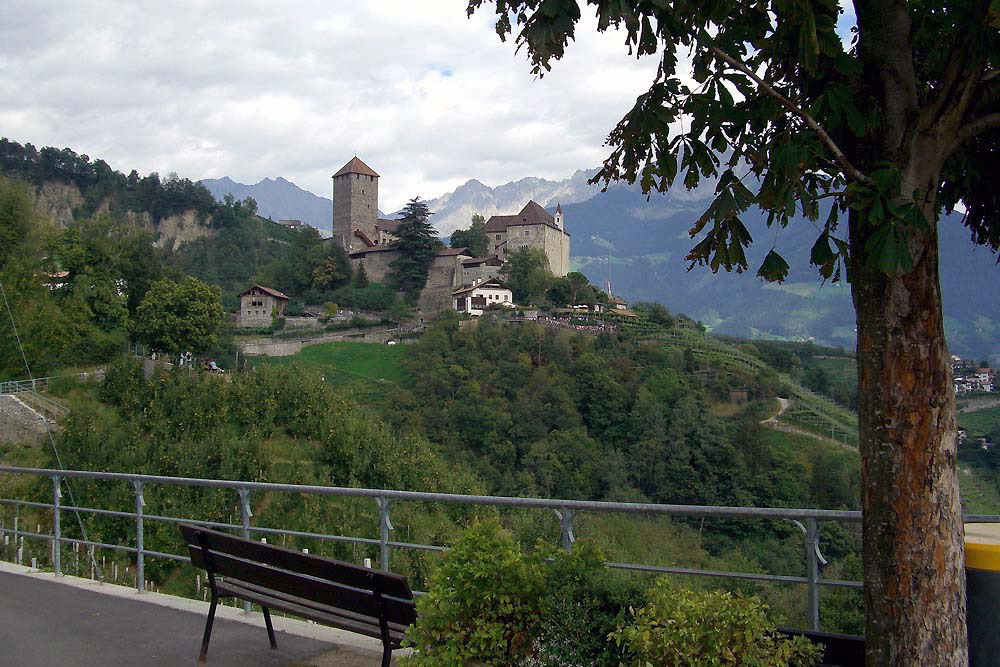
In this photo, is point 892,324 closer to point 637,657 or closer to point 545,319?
point 637,657

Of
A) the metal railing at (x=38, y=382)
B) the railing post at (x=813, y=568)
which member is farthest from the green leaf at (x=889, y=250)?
the metal railing at (x=38, y=382)

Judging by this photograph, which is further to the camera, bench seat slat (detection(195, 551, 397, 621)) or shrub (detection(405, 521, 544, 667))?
bench seat slat (detection(195, 551, 397, 621))

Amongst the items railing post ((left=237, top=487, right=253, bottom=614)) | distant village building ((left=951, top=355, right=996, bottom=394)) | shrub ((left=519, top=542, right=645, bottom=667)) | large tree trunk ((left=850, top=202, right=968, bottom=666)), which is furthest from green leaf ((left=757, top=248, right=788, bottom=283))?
distant village building ((left=951, top=355, right=996, bottom=394))

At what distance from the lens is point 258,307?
76562 mm

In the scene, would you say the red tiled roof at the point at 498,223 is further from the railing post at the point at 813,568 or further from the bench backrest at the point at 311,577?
the railing post at the point at 813,568

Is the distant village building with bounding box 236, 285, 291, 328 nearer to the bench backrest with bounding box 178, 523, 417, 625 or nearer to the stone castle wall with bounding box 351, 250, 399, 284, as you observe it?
the stone castle wall with bounding box 351, 250, 399, 284

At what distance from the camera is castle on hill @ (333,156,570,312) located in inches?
3221

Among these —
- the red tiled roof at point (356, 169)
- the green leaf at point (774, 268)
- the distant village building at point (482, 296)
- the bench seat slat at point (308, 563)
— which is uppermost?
the red tiled roof at point (356, 169)

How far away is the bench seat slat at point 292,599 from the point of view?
375cm

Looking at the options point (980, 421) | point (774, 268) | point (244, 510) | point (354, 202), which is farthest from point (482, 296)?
point (774, 268)

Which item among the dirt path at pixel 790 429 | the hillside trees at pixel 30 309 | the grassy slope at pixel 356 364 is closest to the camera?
the hillside trees at pixel 30 309

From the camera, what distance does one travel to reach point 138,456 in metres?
29.2

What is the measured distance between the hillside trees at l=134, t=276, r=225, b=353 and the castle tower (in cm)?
4617

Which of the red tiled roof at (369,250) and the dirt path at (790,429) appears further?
the red tiled roof at (369,250)
